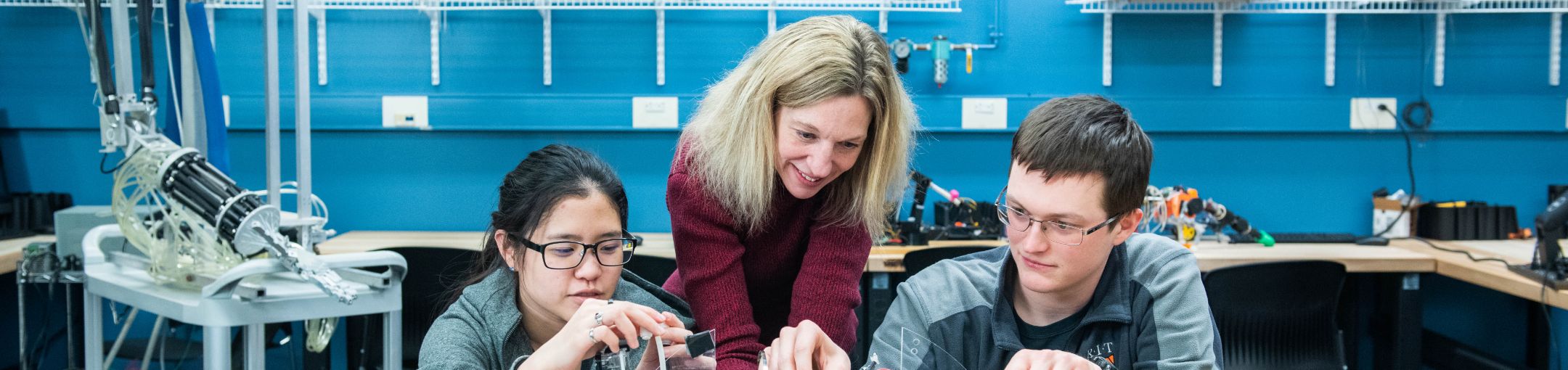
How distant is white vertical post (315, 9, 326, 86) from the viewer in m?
3.41

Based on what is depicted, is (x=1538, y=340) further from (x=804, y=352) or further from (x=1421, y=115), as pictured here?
(x=804, y=352)

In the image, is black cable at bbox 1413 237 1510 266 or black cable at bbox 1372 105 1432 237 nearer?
black cable at bbox 1413 237 1510 266

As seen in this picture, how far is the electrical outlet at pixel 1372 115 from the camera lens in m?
3.44

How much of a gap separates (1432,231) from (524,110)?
3.01 metres

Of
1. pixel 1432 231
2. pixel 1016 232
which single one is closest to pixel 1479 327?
pixel 1432 231

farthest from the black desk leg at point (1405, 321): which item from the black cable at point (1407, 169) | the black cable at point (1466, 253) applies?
the black cable at point (1407, 169)

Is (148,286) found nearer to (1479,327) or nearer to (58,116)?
(58,116)

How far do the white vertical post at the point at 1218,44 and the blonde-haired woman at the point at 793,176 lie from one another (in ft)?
7.99

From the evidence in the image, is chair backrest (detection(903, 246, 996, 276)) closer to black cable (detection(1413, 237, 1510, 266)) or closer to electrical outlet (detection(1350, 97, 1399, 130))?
black cable (detection(1413, 237, 1510, 266))

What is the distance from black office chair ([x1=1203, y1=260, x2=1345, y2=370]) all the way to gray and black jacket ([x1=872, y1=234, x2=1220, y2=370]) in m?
1.27

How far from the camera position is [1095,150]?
121cm

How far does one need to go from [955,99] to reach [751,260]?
7.05 feet

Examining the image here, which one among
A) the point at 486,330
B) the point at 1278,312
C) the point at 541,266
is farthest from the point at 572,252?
the point at 1278,312

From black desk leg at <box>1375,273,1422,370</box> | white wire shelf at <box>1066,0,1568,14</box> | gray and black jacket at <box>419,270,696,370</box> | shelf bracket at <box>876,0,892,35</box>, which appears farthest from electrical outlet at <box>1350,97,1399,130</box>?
gray and black jacket at <box>419,270,696,370</box>
